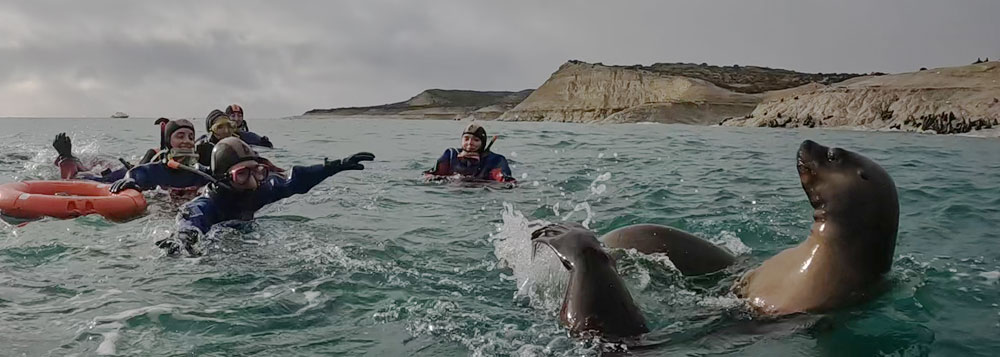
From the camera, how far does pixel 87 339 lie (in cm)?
405

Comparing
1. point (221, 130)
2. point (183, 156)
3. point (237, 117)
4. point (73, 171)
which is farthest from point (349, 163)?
point (237, 117)

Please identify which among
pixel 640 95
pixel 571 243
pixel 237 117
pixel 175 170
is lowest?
pixel 175 170

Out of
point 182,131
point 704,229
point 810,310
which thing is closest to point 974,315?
point 810,310

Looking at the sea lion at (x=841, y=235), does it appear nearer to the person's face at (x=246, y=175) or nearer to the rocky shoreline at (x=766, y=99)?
the person's face at (x=246, y=175)

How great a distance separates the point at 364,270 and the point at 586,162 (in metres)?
10.2

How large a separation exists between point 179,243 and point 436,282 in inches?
90.2

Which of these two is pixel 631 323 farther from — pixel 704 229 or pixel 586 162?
pixel 586 162

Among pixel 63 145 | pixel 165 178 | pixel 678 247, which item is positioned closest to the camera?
pixel 678 247

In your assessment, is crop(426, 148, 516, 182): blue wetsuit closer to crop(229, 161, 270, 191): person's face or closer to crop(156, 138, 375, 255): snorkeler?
crop(156, 138, 375, 255): snorkeler

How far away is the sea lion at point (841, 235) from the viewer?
3.97 meters

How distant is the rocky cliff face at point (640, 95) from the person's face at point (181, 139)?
49064mm

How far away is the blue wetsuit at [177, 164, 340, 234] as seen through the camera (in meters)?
6.66

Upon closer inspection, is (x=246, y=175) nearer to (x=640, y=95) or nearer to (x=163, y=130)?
(x=163, y=130)

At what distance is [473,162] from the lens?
38.5ft
